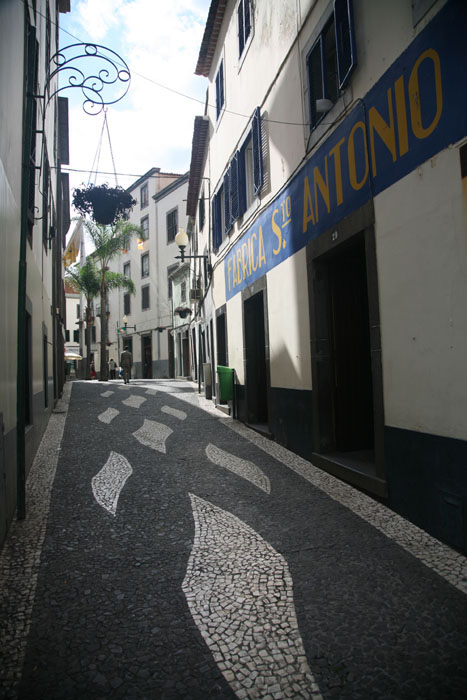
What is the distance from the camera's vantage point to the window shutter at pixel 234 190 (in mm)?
9547

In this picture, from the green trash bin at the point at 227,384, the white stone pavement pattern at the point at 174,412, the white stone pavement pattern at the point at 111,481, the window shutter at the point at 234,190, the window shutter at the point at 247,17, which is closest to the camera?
the white stone pavement pattern at the point at 111,481

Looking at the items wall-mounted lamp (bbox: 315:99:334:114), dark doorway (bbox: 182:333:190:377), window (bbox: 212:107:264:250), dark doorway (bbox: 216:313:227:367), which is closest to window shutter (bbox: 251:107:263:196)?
window (bbox: 212:107:264:250)

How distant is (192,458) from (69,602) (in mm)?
3456

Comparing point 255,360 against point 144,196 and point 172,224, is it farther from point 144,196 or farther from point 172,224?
point 144,196

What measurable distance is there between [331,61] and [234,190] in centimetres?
441

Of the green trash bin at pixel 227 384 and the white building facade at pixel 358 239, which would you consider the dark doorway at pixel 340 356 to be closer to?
the white building facade at pixel 358 239

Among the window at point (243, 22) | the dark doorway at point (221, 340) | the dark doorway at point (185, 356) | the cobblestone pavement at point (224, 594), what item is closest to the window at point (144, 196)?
the dark doorway at point (185, 356)

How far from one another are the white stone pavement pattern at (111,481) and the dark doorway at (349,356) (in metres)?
2.64

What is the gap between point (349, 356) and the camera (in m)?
5.87

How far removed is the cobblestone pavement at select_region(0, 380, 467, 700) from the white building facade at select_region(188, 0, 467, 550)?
69 cm

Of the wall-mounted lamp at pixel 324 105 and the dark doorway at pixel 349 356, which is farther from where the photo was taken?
the dark doorway at pixel 349 356

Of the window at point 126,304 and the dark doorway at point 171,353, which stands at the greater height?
the window at point 126,304

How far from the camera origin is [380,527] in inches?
150

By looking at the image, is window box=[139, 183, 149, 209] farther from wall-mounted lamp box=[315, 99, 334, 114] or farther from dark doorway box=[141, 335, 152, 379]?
wall-mounted lamp box=[315, 99, 334, 114]
